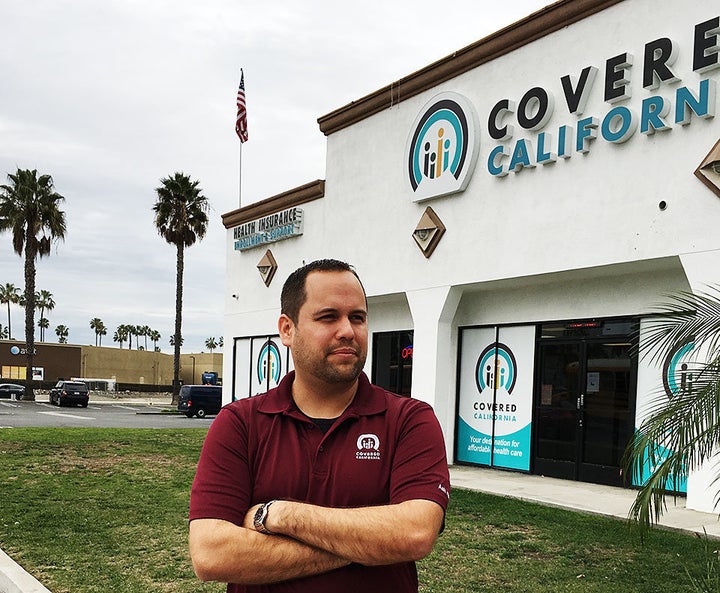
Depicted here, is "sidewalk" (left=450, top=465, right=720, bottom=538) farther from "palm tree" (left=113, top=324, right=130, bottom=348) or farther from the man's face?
"palm tree" (left=113, top=324, right=130, bottom=348)

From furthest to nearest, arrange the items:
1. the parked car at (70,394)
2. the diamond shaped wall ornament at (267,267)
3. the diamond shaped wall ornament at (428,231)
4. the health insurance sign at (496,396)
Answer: the parked car at (70,394)
the diamond shaped wall ornament at (267,267)
the diamond shaped wall ornament at (428,231)
the health insurance sign at (496,396)

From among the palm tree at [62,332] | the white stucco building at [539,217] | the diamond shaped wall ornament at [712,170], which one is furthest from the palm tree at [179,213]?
the palm tree at [62,332]

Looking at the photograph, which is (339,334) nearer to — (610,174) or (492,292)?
(610,174)

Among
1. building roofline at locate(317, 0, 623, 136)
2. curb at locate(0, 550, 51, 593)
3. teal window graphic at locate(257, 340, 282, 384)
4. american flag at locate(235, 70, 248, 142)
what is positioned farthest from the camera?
american flag at locate(235, 70, 248, 142)

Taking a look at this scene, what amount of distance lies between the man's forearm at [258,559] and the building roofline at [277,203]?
17261 mm

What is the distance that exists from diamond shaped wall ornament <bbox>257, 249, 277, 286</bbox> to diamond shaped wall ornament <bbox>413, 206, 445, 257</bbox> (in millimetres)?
7195

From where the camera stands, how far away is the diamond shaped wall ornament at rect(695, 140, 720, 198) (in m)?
10.3

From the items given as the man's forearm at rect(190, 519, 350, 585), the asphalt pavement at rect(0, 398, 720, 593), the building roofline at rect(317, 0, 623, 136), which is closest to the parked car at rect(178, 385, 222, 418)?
the building roofline at rect(317, 0, 623, 136)

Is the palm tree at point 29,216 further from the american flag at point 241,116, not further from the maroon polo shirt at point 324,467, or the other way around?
the maroon polo shirt at point 324,467

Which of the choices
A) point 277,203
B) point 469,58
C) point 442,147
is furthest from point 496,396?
point 277,203

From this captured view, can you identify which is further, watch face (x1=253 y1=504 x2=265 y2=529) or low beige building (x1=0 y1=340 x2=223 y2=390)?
low beige building (x1=0 y1=340 x2=223 y2=390)

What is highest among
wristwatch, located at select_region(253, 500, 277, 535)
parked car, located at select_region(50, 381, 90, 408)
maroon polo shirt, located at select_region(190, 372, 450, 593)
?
maroon polo shirt, located at select_region(190, 372, 450, 593)

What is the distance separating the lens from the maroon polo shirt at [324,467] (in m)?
2.51

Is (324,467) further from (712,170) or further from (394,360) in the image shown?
(394,360)
